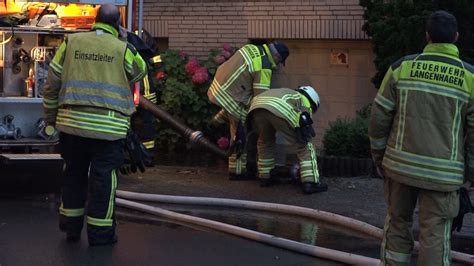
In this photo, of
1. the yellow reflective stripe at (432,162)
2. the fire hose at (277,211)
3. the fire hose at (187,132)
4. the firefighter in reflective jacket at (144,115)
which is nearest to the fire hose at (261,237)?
the fire hose at (277,211)

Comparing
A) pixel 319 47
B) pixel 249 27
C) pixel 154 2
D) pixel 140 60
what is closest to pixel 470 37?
pixel 319 47

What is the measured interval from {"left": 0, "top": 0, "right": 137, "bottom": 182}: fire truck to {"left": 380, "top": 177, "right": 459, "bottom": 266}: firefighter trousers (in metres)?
4.57

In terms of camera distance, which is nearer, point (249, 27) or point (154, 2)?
point (249, 27)

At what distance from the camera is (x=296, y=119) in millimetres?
8617

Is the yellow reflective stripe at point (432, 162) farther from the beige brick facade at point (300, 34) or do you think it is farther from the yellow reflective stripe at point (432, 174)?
the beige brick facade at point (300, 34)

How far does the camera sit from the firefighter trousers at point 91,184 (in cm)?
629

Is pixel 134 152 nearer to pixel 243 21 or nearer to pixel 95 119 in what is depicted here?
pixel 95 119

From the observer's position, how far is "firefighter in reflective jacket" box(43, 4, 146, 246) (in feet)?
20.4

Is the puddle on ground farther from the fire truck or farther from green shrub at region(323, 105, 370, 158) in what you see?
green shrub at region(323, 105, 370, 158)

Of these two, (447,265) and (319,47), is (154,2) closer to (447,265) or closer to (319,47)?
(319,47)

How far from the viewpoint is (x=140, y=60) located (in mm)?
6461

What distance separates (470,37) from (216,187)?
337 centimetres

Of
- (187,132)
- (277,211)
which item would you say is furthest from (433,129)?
(187,132)

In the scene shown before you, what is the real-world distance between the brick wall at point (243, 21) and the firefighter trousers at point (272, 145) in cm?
295
